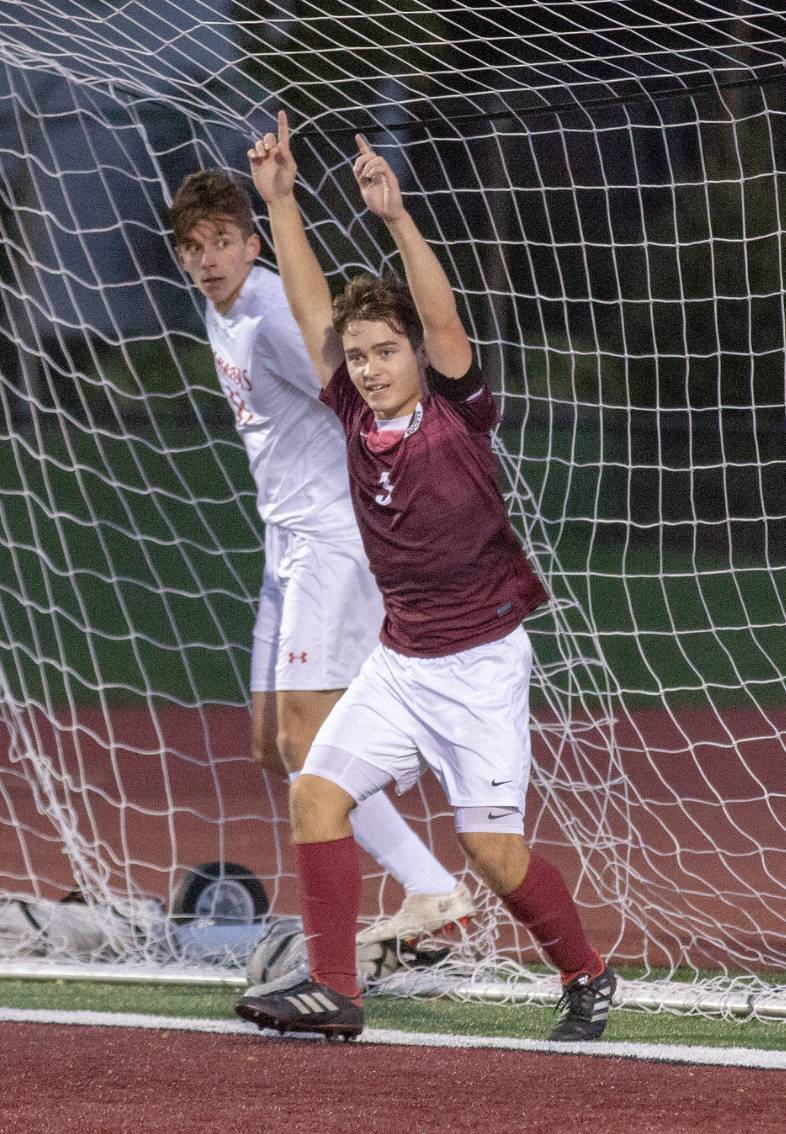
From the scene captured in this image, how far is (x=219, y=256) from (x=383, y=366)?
0.92m

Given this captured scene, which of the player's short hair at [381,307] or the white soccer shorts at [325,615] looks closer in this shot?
the player's short hair at [381,307]

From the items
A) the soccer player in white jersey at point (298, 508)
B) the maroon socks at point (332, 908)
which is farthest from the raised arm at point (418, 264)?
the maroon socks at point (332, 908)

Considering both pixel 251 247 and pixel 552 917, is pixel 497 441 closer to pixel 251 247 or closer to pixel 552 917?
pixel 251 247

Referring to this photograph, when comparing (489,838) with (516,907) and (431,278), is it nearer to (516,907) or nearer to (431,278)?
(516,907)

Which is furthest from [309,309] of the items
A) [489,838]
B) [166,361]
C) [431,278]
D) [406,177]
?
[166,361]

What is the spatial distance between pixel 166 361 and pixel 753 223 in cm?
913

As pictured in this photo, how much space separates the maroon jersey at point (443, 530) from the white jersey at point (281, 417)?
688 millimetres

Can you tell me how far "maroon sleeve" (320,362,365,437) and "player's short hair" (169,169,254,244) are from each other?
0.74 m

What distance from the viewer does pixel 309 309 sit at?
12.1 feet

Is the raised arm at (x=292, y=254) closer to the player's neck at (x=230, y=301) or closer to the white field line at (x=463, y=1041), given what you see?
the player's neck at (x=230, y=301)

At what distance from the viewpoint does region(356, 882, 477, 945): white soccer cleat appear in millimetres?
4180

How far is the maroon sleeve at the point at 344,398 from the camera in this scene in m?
3.63

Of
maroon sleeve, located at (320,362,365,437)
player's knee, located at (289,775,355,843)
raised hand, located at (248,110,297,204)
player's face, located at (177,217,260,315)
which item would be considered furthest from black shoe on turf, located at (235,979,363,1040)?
player's face, located at (177,217,260,315)

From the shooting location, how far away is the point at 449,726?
3430 mm
